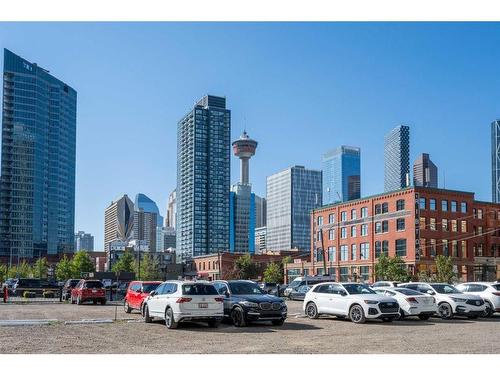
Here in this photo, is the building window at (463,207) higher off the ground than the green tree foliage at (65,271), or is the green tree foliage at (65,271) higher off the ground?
the building window at (463,207)

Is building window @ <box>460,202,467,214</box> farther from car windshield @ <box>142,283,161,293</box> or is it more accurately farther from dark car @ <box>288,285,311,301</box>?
car windshield @ <box>142,283,161,293</box>

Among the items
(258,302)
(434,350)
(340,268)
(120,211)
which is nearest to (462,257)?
(340,268)

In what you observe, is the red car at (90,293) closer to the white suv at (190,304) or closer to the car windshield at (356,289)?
the white suv at (190,304)

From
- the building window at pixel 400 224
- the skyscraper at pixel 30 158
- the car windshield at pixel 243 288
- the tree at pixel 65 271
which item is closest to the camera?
the car windshield at pixel 243 288

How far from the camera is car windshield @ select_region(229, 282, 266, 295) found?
24111 millimetres

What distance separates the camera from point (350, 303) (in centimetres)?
2488

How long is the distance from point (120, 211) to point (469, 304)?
150 feet

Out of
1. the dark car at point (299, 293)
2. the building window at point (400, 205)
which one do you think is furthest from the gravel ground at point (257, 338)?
the building window at point (400, 205)

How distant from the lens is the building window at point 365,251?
86250 mm

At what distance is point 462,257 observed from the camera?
81562 millimetres

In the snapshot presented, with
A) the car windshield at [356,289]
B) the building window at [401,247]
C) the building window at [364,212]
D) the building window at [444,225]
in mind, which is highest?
the building window at [364,212]

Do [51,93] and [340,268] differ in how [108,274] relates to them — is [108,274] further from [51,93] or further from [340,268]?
[51,93]

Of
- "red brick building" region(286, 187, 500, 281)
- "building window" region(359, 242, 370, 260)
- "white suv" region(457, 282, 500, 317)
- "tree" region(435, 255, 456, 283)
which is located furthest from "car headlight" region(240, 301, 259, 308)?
"building window" region(359, 242, 370, 260)

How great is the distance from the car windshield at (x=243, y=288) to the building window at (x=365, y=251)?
6347cm
